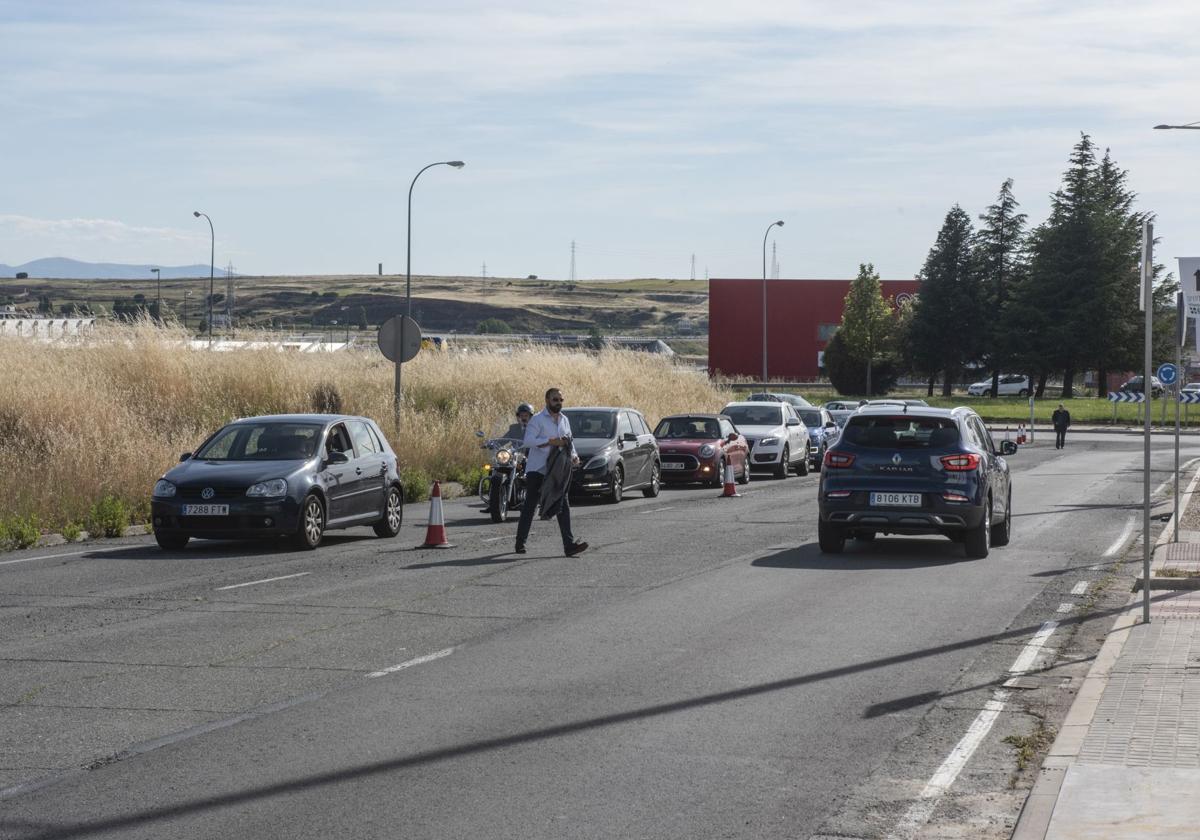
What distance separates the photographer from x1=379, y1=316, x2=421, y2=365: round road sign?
30.0 metres

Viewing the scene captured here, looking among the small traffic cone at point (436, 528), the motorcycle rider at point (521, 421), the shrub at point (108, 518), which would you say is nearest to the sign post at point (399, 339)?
the motorcycle rider at point (521, 421)

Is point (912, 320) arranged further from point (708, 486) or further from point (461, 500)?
point (461, 500)

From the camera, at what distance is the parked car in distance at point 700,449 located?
30609 mm

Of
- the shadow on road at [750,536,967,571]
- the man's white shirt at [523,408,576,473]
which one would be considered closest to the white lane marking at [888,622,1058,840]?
the shadow on road at [750,536,967,571]

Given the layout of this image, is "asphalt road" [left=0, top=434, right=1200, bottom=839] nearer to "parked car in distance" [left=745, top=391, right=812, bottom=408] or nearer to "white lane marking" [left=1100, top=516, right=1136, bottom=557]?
"white lane marking" [left=1100, top=516, right=1136, bottom=557]

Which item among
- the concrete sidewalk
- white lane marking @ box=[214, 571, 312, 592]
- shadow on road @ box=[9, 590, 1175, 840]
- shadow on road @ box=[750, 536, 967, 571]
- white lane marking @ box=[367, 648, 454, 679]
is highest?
the concrete sidewalk

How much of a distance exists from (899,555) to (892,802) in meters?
10.9

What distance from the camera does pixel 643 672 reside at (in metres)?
9.85

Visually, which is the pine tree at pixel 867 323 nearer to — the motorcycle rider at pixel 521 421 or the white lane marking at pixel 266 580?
the motorcycle rider at pixel 521 421

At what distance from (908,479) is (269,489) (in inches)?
275

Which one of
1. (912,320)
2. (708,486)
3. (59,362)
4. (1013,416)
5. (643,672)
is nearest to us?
(643,672)

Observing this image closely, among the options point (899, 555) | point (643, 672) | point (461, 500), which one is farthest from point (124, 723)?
point (461, 500)

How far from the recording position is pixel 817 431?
133 ft

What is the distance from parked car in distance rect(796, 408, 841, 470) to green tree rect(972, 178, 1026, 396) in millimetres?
63094
